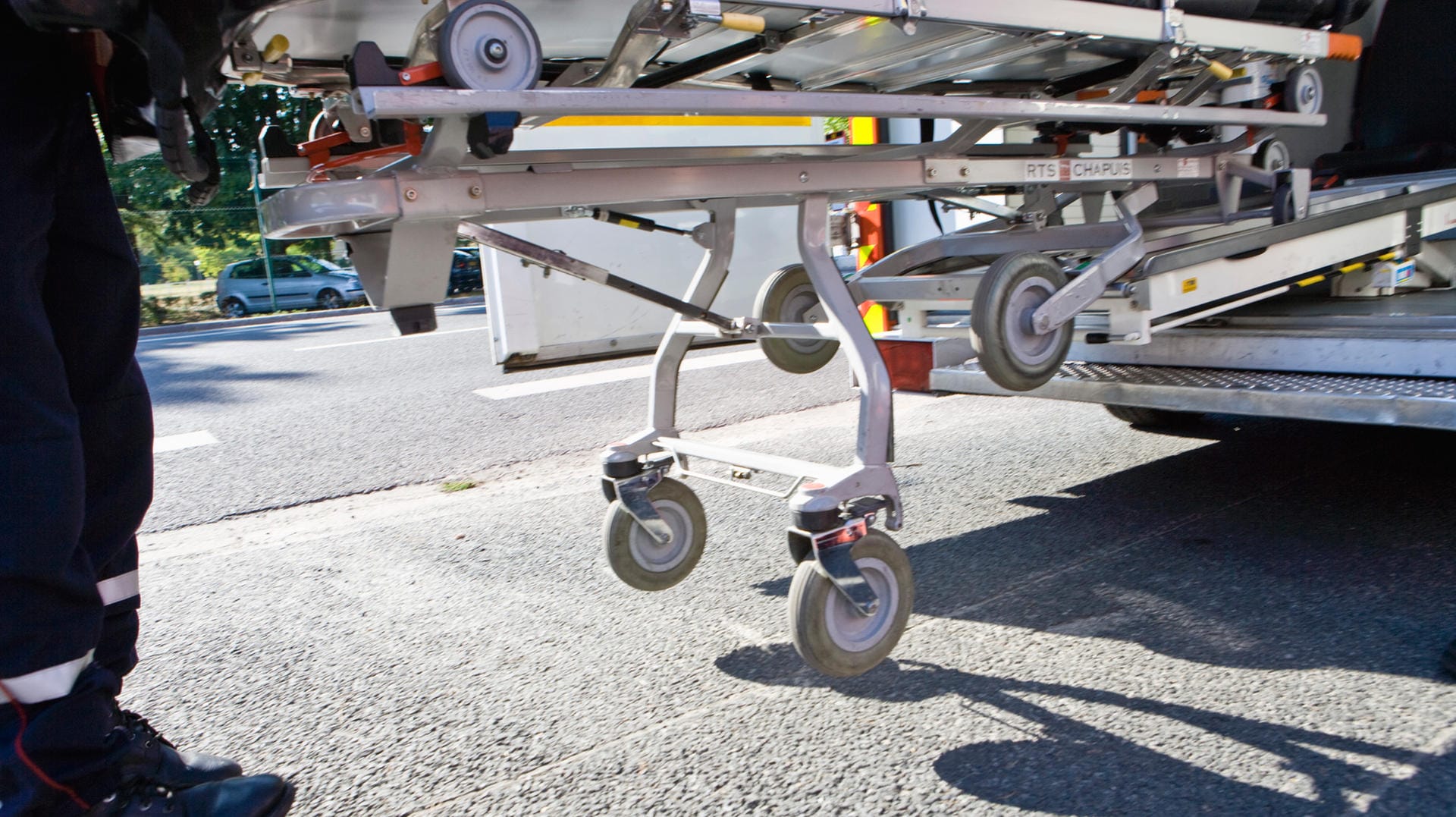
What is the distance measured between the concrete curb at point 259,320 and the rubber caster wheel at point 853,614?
1797 cm

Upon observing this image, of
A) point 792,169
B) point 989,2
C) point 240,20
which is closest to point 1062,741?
point 792,169

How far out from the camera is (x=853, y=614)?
7.88 ft

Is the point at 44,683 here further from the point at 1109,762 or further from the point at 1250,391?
the point at 1250,391

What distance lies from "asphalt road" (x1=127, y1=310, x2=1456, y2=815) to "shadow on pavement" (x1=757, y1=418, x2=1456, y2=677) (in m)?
0.01

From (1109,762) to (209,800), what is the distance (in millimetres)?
1680

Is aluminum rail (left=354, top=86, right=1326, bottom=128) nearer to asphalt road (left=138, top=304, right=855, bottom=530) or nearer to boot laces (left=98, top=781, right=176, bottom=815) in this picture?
boot laces (left=98, top=781, right=176, bottom=815)

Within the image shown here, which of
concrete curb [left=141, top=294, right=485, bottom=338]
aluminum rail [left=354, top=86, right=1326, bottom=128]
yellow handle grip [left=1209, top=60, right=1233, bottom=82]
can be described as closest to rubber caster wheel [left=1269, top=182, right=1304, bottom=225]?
yellow handle grip [left=1209, top=60, right=1233, bottom=82]

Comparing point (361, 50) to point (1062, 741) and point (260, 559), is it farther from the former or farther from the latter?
point (260, 559)

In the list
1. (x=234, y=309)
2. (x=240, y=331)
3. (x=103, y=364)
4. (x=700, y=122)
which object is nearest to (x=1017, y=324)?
(x=103, y=364)

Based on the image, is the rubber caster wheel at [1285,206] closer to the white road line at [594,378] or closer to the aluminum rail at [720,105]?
the aluminum rail at [720,105]

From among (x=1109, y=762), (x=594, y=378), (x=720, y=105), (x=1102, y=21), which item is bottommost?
(x=1109, y=762)

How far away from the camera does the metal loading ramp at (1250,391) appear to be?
2744 mm

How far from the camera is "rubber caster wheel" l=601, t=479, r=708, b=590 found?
10.0 feet

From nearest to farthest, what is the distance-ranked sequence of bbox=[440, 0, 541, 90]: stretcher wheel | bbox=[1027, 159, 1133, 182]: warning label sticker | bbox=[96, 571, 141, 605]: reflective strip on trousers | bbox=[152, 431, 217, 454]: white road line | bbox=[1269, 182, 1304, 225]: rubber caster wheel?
bbox=[440, 0, 541, 90]: stretcher wheel
bbox=[96, 571, 141, 605]: reflective strip on trousers
bbox=[1027, 159, 1133, 182]: warning label sticker
bbox=[1269, 182, 1304, 225]: rubber caster wheel
bbox=[152, 431, 217, 454]: white road line
